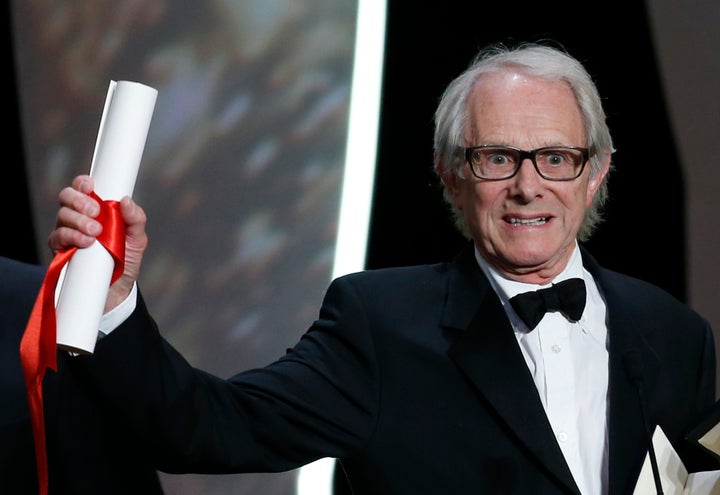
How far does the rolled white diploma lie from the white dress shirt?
867 millimetres

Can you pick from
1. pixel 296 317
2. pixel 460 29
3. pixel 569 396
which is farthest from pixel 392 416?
pixel 460 29

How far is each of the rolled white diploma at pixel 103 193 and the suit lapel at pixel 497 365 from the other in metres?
0.74

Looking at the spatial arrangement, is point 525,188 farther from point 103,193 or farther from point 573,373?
point 103,193

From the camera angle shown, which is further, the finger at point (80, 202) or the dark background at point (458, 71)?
the dark background at point (458, 71)

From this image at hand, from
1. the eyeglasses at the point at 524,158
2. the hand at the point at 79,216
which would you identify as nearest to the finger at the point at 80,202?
the hand at the point at 79,216

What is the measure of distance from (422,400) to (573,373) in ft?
0.90

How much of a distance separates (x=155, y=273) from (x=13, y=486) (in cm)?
108

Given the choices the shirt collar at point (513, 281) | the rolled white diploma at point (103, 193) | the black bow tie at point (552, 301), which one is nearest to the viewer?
the rolled white diploma at point (103, 193)

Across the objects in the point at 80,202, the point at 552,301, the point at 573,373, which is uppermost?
the point at 80,202

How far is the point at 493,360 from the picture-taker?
188 cm

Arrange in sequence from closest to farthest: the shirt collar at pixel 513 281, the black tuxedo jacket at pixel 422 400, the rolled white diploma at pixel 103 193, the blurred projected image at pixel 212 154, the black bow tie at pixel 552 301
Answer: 1. the rolled white diploma at pixel 103 193
2. the black tuxedo jacket at pixel 422 400
3. the black bow tie at pixel 552 301
4. the shirt collar at pixel 513 281
5. the blurred projected image at pixel 212 154

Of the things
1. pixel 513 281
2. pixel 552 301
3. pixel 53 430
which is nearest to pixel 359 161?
pixel 513 281

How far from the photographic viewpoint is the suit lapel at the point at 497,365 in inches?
70.3

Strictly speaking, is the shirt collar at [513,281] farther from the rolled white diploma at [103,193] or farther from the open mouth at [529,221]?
the rolled white diploma at [103,193]
